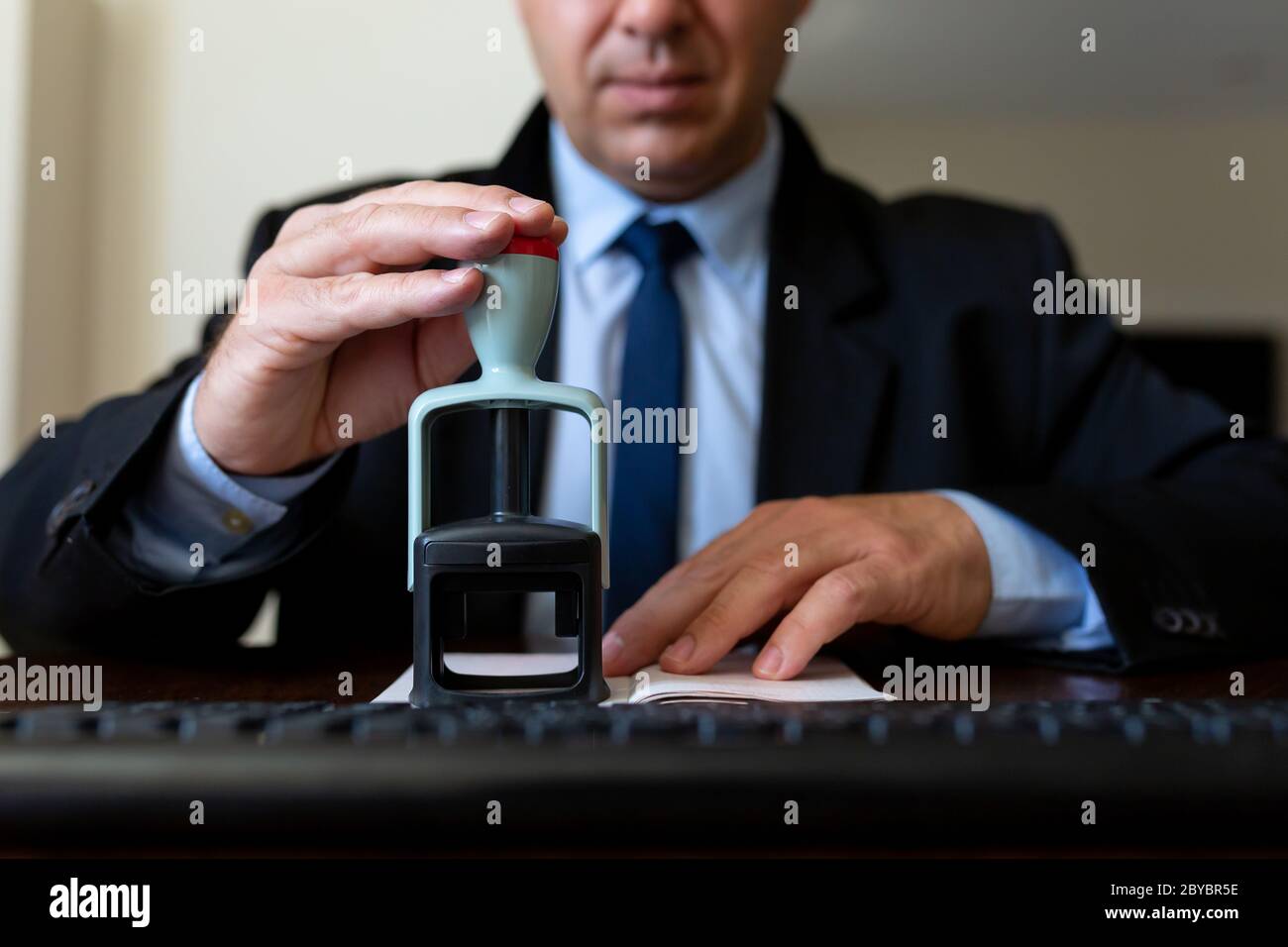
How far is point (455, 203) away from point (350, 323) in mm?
88

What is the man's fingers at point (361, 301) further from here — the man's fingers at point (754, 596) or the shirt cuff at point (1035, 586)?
the shirt cuff at point (1035, 586)

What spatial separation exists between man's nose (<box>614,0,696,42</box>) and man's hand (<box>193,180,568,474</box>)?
1.66 feet

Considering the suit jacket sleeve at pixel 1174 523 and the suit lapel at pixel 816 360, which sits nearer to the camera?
the suit jacket sleeve at pixel 1174 523

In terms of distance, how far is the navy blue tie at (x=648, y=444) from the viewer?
3.45 ft

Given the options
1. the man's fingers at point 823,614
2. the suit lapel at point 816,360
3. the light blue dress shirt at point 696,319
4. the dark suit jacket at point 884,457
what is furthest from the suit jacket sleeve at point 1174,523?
the light blue dress shirt at point 696,319

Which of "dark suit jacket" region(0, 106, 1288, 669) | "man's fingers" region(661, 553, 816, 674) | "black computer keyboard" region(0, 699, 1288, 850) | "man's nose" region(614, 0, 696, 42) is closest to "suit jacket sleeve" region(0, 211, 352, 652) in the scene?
"dark suit jacket" region(0, 106, 1288, 669)

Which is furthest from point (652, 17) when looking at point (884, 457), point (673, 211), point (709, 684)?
point (709, 684)

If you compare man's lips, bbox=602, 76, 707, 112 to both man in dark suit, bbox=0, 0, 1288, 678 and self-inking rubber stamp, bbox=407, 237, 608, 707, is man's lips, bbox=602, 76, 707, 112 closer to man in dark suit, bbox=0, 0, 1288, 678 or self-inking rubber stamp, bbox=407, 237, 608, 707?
man in dark suit, bbox=0, 0, 1288, 678

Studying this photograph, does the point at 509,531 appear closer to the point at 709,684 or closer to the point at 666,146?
the point at 709,684

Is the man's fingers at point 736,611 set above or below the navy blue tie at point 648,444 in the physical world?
below

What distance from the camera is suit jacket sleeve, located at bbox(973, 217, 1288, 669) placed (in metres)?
0.76

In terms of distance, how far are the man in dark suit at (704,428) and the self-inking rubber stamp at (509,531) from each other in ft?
0.07

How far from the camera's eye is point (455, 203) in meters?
0.54
